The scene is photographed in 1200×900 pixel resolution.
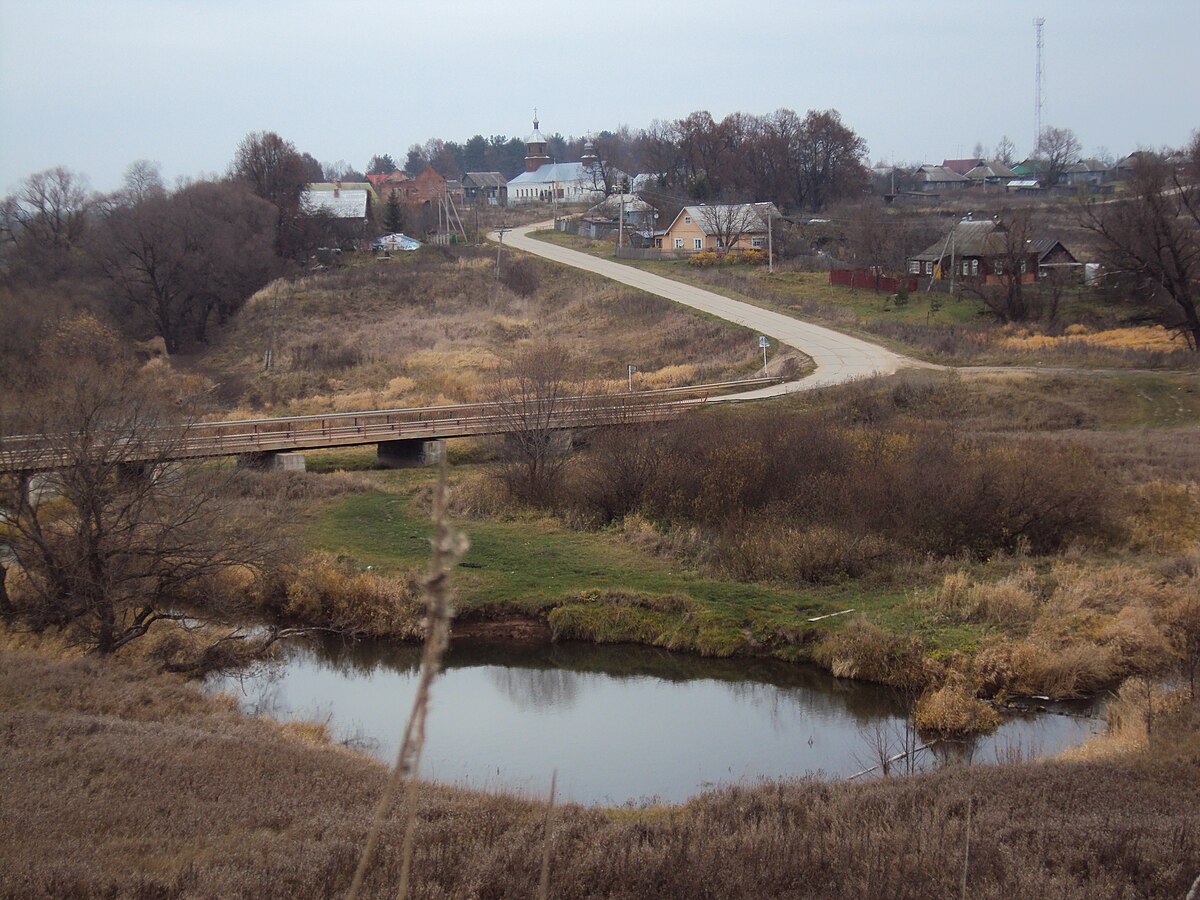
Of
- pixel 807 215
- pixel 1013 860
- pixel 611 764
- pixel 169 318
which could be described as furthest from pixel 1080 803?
pixel 807 215

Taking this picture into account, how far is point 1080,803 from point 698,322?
4122 centimetres

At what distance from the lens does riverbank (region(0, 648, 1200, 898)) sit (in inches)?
302

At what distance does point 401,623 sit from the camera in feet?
67.7

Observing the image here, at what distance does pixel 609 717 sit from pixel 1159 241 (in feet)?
117

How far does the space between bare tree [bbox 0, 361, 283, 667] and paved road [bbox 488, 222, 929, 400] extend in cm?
2017

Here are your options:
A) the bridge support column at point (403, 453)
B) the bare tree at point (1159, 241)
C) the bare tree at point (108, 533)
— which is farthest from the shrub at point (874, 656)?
the bare tree at point (1159, 241)

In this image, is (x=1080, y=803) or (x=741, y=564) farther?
(x=741, y=564)

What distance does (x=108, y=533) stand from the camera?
16922 millimetres

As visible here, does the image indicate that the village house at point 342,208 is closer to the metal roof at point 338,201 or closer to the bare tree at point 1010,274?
the metal roof at point 338,201

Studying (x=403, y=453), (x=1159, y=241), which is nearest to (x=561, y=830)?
(x=403, y=453)

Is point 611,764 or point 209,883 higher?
point 209,883

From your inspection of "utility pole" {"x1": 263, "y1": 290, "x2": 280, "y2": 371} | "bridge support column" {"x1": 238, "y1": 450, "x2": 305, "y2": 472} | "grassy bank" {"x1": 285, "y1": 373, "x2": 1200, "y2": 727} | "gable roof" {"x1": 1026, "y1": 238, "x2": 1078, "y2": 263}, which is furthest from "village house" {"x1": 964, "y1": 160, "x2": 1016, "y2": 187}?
"bridge support column" {"x1": 238, "y1": 450, "x2": 305, "y2": 472}

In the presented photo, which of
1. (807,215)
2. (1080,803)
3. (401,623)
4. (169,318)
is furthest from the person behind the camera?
(807,215)

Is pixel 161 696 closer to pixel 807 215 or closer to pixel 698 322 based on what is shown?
pixel 698 322
